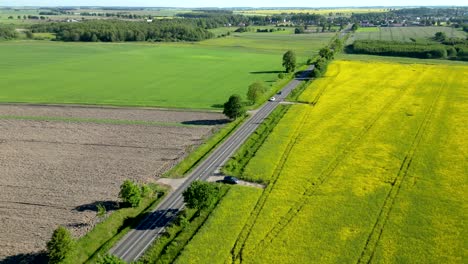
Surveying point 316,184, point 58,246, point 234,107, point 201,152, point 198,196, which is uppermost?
point 234,107

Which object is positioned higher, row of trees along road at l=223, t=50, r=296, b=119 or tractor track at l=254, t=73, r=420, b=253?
row of trees along road at l=223, t=50, r=296, b=119

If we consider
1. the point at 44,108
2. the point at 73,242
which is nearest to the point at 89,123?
the point at 44,108

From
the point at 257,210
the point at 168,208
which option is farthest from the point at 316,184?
the point at 168,208

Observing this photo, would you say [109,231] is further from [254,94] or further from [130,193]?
[254,94]

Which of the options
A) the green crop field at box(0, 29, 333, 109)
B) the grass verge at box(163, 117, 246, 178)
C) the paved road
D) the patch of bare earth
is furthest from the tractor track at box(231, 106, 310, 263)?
the green crop field at box(0, 29, 333, 109)

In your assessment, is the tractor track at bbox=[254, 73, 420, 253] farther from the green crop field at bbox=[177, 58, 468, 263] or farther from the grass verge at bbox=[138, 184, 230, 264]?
the grass verge at bbox=[138, 184, 230, 264]

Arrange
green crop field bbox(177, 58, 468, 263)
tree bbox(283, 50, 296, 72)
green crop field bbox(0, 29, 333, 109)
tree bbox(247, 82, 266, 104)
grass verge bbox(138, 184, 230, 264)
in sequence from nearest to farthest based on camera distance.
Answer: grass verge bbox(138, 184, 230, 264), green crop field bbox(177, 58, 468, 263), tree bbox(247, 82, 266, 104), green crop field bbox(0, 29, 333, 109), tree bbox(283, 50, 296, 72)
